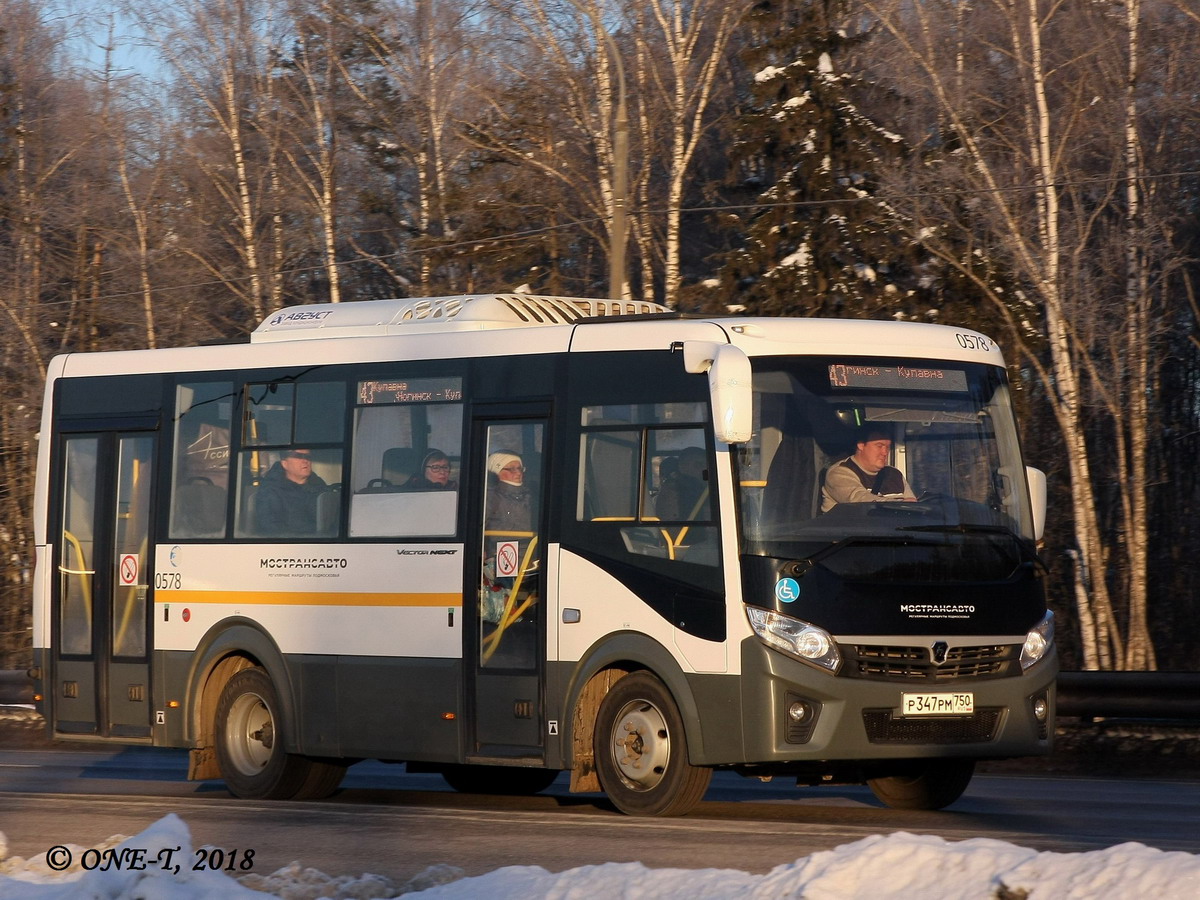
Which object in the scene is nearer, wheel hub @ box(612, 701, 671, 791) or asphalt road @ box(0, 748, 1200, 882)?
asphalt road @ box(0, 748, 1200, 882)

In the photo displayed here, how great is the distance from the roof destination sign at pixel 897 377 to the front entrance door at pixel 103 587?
551 cm

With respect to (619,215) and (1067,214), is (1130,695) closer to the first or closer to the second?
(619,215)

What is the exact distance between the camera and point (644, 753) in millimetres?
10250

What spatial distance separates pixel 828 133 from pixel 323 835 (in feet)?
58.0

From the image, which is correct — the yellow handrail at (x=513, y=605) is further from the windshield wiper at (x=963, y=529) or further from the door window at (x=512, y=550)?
the windshield wiper at (x=963, y=529)

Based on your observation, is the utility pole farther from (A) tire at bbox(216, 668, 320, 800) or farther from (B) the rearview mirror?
(B) the rearview mirror

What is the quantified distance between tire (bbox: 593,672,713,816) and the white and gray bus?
0.07ft

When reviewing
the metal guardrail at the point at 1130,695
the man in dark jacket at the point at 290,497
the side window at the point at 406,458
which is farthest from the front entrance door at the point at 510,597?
the metal guardrail at the point at 1130,695

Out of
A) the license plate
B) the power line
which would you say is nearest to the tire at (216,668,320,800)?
the license plate

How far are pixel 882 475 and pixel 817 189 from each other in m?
15.8

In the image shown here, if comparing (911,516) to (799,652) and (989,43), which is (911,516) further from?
(989,43)

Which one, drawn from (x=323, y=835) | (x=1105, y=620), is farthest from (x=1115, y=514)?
(x=323, y=835)

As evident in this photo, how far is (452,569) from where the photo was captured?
1120cm

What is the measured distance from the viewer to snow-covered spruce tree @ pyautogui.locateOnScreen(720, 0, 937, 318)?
80.1ft
